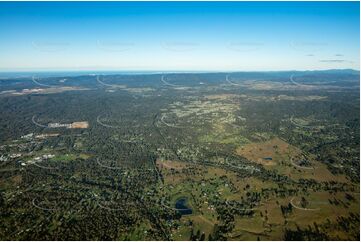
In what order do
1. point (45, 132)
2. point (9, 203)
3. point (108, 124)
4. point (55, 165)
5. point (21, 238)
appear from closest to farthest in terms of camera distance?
point (21, 238), point (9, 203), point (55, 165), point (45, 132), point (108, 124)

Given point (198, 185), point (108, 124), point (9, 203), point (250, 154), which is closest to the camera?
point (9, 203)

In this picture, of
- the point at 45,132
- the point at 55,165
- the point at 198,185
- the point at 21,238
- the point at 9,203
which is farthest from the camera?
the point at 45,132

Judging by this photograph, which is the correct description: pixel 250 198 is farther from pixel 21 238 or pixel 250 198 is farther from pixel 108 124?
pixel 108 124

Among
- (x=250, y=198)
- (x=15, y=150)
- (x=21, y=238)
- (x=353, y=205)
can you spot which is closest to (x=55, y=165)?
(x=15, y=150)

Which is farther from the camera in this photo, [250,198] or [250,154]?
[250,154]

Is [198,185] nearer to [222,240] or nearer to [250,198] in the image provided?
[250,198]

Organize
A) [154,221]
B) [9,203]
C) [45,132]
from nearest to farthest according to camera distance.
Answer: [154,221] → [9,203] → [45,132]

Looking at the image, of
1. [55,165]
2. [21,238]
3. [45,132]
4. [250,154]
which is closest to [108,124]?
[45,132]

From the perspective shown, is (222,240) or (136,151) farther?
(136,151)

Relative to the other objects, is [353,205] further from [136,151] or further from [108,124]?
[108,124]
